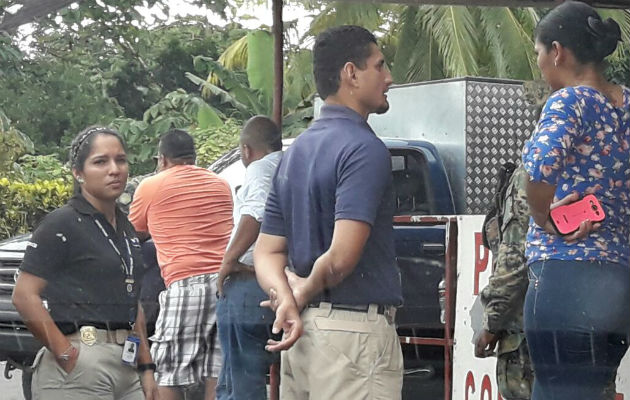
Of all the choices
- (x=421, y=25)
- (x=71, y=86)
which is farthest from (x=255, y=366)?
(x=421, y=25)

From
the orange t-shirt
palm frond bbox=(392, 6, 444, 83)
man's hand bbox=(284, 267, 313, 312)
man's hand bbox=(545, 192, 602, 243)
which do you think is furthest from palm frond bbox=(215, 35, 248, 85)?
palm frond bbox=(392, 6, 444, 83)

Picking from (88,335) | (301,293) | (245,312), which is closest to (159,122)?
(245,312)

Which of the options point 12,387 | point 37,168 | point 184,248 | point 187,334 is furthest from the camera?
point 187,334

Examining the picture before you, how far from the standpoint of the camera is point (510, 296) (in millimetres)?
3670

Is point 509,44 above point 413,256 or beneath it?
above

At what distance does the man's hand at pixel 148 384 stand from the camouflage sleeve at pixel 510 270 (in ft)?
3.58

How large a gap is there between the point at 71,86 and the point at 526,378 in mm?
2055

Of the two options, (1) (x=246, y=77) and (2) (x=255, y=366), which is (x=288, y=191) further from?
(1) (x=246, y=77)

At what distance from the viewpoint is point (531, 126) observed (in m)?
7.12

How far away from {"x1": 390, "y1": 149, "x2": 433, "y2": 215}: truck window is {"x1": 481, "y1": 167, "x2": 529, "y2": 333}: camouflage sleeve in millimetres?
2373

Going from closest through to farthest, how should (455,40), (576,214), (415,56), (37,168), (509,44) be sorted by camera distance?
(576,214)
(37,168)
(509,44)
(455,40)
(415,56)

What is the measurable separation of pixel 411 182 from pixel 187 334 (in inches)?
65.3

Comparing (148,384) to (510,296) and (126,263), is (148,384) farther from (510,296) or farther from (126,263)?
(510,296)

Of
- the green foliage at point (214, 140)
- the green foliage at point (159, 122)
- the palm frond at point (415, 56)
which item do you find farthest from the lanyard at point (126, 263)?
the palm frond at point (415, 56)
